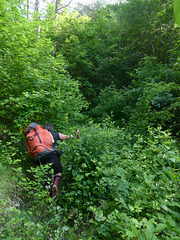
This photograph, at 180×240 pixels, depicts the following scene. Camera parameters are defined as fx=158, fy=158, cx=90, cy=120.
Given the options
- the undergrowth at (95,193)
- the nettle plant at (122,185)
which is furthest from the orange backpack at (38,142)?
the nettle plant at (122,185)

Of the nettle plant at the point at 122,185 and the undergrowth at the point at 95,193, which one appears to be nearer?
the nettle plant at the point at 122,185

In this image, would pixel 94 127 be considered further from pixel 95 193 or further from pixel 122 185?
pixel 122 185

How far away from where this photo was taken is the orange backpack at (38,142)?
10.0 ft

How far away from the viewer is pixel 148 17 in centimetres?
1044

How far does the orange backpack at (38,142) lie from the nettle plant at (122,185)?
39cm

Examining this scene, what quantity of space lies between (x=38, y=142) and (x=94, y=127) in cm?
140

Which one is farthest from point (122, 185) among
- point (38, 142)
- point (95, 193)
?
point (38, 142)

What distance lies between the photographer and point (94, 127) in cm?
390

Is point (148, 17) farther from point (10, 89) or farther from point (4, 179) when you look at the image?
point (4, 179)

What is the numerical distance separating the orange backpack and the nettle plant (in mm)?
389

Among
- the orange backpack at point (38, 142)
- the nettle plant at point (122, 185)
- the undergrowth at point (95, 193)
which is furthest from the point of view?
the orange backpack at point (38, 142)

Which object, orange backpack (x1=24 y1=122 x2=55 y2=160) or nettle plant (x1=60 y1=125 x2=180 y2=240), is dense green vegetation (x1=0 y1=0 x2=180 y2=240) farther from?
orange backpack (x1=24 y1=122 x2=55 y2=160)

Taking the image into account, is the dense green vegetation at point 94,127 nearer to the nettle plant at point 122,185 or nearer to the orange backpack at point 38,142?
the nettle plant at point 122,185

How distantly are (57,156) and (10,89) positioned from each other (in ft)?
7.32
